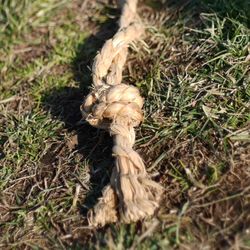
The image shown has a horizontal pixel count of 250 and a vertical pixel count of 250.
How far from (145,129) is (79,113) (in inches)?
11.9

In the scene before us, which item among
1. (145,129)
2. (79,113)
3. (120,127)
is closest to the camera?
(120,127)

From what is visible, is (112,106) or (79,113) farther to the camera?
(79,113)

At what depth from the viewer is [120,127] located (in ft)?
5.77

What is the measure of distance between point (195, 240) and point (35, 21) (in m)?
1.45

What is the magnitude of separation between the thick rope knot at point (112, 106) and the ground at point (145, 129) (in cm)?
9

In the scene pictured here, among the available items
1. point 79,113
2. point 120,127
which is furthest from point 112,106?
point 79,113

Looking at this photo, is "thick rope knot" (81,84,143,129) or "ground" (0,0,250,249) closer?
"ground" (0,0,250,249)

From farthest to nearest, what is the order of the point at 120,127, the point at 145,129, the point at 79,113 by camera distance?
the point at 79,113, the point at 145,129, the point at 120,127

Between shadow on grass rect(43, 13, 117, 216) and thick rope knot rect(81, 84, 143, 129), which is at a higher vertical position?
thick rope knot rect(81, 84, 143, 129)

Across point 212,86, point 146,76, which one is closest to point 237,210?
point 212,86

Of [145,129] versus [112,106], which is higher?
[112,106]

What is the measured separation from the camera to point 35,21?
8.30 ft

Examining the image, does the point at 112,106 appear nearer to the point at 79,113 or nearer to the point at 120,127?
the point at 120,127

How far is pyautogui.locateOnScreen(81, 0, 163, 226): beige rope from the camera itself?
157 cm
